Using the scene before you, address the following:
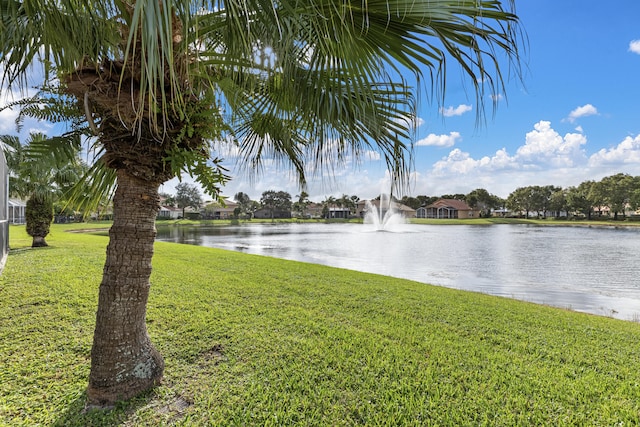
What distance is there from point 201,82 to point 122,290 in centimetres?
151

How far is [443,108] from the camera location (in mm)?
1701

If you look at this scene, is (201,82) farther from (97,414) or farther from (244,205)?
(244,205)

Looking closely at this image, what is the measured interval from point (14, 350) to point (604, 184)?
67894 mm

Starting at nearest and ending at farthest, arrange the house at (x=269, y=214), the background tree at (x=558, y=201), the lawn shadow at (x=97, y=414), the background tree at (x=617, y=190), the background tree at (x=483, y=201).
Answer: the lawn shadow at (x=97, y=414) < the background tree at (x=617, y=190) < the background tree at (x=558, y=201) < the background tree at (x=483, y=201) < the house at (x=269, y=214)

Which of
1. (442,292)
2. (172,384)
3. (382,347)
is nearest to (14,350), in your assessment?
(172,384)

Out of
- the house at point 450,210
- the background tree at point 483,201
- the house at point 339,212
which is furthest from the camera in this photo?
the house at point 339,212

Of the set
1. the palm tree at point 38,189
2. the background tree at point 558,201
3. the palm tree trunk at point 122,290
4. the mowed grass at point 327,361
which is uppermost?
the background tree at point 558,201

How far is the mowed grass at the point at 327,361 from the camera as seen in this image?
220 cm

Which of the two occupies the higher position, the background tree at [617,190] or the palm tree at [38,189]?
the background tree at [617,190]

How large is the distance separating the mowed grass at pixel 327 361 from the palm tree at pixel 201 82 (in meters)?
0.53

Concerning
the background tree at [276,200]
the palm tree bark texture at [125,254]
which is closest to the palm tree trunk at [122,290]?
the palm tree bark texture at [125,254]

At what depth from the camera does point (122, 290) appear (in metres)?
2.17

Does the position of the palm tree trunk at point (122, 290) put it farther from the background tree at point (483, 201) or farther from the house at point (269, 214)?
the background tree at point (483, 201)

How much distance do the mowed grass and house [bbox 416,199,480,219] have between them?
65.1 meters
